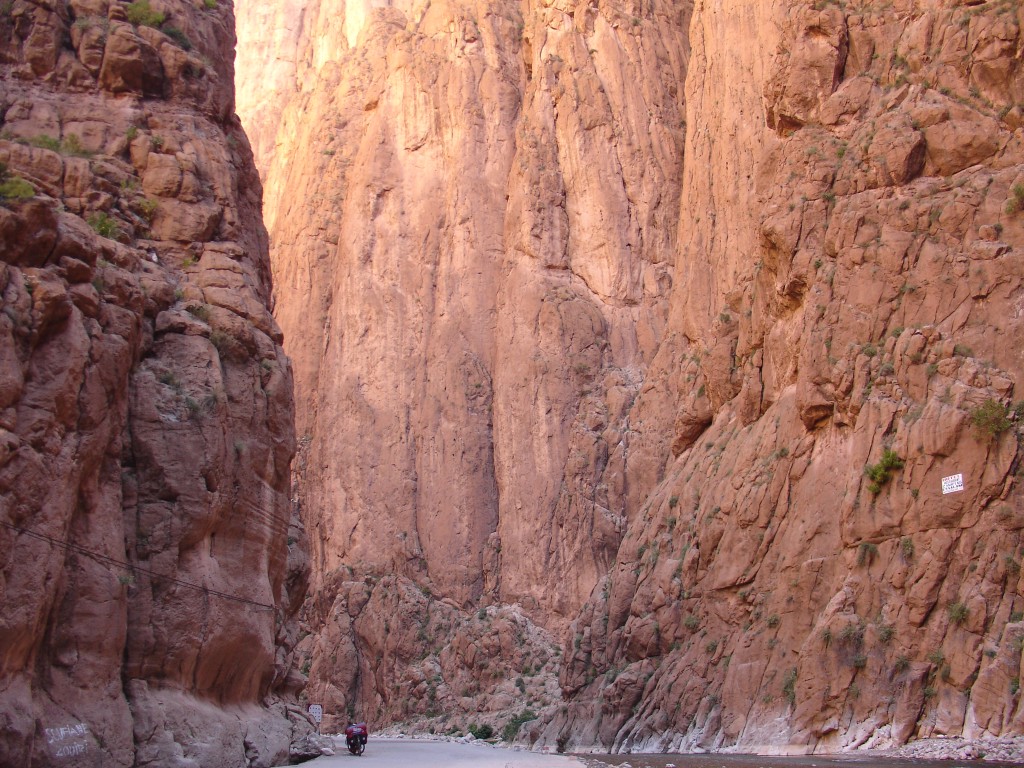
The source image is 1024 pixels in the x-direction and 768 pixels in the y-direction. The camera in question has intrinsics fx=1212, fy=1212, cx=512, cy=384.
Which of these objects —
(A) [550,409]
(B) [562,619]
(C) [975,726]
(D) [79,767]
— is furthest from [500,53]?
(D) [79,767]

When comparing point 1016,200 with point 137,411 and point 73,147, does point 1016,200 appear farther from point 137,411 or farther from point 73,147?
point 73,147

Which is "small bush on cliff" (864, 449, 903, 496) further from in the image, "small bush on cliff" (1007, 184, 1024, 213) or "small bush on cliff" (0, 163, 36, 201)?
"small bush on cliff" (0, 163, 36, 201)

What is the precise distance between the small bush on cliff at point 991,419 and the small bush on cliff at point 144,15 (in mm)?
21939

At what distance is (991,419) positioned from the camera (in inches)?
1118

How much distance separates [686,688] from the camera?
34.9 m

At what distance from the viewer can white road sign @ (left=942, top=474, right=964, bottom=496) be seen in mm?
28734

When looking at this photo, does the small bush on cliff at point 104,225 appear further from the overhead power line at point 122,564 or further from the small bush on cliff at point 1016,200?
the small bush on cliff at point 1016,200

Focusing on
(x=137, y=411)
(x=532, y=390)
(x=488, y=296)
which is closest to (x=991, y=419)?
(x=137, y=411)

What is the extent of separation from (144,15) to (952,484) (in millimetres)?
22552

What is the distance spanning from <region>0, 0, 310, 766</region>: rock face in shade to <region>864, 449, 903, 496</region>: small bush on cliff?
1463cm

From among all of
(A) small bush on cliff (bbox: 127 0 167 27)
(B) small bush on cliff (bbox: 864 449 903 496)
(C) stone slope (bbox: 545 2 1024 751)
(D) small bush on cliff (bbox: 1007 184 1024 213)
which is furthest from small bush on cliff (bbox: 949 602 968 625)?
(A) small bush on cliff (bbox: 127 0 167 27)

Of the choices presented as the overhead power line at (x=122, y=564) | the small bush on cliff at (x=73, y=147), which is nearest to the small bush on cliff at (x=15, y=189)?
the overhead power line at (x=122, y=564)

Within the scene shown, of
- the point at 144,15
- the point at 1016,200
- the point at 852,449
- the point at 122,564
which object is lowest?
the point at 122,564

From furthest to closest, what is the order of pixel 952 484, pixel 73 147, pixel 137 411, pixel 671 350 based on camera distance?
pixel 671 350 → pixel 952 484 → pixel 73 147 → pixel 137 411
